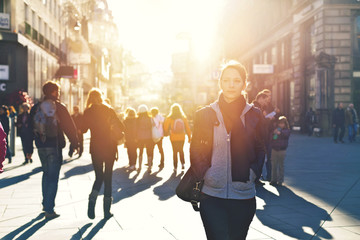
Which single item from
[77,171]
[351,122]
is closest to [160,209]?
[77,171]

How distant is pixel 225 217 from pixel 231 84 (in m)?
0.94

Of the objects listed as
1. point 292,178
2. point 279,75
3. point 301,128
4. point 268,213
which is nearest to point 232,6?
point 279,75

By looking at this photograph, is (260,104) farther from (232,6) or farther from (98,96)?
(232,6)

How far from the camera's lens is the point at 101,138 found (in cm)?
650

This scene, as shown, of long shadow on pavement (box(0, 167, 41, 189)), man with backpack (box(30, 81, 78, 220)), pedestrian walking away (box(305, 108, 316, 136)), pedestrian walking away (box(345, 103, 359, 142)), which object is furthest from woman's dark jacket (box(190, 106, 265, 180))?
pedestrian walking away (box(305, 108, 316, 136))

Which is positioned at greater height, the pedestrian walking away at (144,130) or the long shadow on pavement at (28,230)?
the pedestrian walking away at (144,130)

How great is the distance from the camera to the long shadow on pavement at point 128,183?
27.4 ft

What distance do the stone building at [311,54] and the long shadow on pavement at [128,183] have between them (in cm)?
1660

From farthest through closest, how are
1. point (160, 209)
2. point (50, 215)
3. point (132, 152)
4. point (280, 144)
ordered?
point (132, 152), point (280, 144), point (160, 209), point (50, 215)

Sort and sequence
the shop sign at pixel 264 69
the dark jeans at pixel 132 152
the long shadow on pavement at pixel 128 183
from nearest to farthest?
the long shadow on pavement at pixel 128 183 < the dark jeans at pixel 132 152 < the shop sign at pixel 264 69

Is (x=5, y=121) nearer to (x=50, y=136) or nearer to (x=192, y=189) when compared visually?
(x=50, y=136)

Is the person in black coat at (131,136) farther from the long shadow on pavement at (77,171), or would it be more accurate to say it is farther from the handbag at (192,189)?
the handbag at (192,189)

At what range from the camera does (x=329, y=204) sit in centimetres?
713

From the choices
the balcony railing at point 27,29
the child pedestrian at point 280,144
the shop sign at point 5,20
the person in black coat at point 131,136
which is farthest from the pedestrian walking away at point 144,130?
the balcony railing at point 27,29
